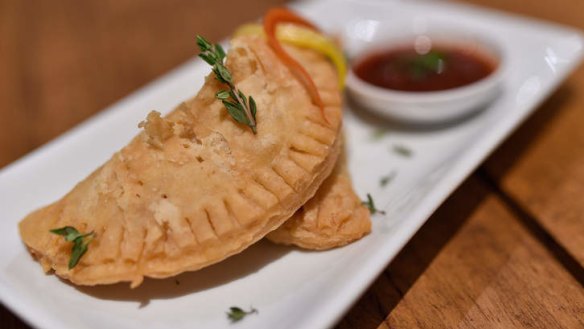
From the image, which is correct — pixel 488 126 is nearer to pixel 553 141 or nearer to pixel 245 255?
pixel 553 141

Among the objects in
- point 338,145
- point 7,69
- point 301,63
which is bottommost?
point 338,145

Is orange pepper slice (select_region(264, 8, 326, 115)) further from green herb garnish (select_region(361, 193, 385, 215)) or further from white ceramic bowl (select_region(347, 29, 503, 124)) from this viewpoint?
white ceramic bowl (select_region(347, 29, 503, 124))

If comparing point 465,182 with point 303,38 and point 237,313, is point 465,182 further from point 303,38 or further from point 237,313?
point 237,313

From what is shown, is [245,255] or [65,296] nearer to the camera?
[65,296]

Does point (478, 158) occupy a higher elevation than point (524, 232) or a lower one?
higher

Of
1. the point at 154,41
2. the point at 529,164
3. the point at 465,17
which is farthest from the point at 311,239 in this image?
the point at 154,41

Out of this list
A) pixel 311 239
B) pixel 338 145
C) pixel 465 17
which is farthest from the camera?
pixel 465 17

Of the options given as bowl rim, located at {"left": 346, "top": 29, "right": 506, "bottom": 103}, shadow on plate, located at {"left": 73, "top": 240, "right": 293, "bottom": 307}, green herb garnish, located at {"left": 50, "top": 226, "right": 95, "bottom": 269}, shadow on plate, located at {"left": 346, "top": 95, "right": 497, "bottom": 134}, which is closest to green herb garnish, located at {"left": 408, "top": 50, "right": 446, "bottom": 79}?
bowl rim, located at {"left": 346, "top": 29, "right": 506, "bottom": 103}
